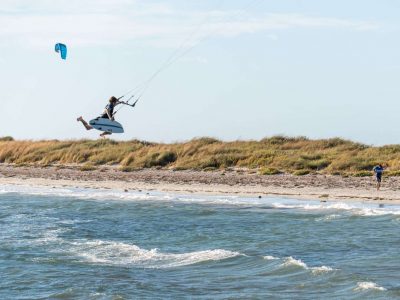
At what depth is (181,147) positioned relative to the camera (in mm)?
48906

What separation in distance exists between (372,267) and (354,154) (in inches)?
935

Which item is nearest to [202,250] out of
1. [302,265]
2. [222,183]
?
[302,265]

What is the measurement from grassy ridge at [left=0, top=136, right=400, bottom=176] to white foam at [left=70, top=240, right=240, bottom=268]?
652 inches

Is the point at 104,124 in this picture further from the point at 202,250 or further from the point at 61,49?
the point at 202,250

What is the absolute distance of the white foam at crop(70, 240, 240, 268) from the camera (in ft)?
67.8

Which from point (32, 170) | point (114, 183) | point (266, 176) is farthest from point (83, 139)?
point (266, 176)

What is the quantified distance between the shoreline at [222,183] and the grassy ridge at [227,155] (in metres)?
1.37

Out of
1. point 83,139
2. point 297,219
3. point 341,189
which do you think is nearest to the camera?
point 297,219

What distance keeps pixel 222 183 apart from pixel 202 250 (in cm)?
1570

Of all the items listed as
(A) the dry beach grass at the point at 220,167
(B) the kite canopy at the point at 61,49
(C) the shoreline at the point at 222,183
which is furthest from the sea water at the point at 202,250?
(B) the kite canopy at the point at 61,49

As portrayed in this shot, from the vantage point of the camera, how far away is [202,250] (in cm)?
2214

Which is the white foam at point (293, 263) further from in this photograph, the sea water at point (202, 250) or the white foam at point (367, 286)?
the white foam at point (367, 286)

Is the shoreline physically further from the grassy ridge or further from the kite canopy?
the kite canopy

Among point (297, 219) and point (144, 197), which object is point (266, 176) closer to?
point (144, 197)
